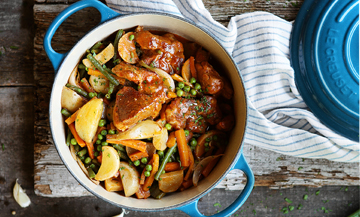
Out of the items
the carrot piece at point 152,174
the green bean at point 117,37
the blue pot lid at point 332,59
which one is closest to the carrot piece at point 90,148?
the carrot piece at point 152,174

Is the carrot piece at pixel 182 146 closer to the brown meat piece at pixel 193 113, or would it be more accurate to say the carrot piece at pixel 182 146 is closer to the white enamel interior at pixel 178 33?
the brown meat piece at pixel 193 113

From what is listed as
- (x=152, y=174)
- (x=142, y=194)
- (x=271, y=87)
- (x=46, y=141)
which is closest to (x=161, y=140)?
(x=152, y=174)

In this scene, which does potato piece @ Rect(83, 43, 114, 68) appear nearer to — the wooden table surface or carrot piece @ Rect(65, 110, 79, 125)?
carrot piece @ Rect(65, 110, 79, 125)

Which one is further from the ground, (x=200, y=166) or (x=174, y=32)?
(x=174, y=32)

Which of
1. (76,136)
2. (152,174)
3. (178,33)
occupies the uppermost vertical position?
(178,33)

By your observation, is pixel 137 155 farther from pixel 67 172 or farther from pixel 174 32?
pixel 174 32

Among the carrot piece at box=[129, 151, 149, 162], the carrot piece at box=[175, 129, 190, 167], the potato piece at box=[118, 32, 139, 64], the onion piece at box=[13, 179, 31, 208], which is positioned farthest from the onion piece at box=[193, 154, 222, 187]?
the onion piece at box=[13, 179, 31, 208]

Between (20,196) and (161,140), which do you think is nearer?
(161,140)

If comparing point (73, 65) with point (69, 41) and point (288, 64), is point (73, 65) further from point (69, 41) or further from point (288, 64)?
point (288, 64)
